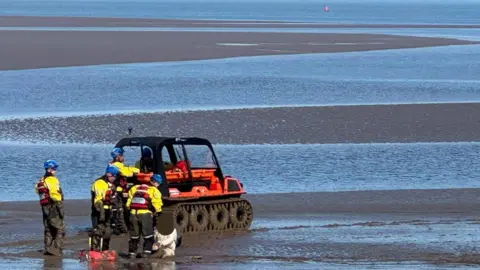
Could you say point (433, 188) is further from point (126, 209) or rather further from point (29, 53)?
point (29, 53)

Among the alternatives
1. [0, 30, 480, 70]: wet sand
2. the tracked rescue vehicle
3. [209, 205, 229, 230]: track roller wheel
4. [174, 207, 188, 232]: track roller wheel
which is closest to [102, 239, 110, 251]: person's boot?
the tracked rescue vehicle

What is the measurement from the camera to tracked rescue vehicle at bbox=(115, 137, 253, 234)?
62.6ft

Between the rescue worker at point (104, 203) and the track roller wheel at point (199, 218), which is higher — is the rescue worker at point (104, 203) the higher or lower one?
the higher one

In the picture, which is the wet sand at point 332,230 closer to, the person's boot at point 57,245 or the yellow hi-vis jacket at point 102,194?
the person's boot at point 57,245

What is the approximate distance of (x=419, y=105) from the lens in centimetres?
3981

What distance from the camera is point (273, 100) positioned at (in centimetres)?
4119

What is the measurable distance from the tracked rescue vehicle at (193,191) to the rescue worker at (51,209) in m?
2.05

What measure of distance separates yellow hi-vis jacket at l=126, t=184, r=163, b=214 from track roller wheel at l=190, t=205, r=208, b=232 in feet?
7.87

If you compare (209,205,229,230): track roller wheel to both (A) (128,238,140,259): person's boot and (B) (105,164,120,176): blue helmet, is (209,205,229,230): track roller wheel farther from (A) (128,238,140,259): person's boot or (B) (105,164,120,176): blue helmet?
(A) (128,238,140,259): person's boot

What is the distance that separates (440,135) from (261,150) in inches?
231

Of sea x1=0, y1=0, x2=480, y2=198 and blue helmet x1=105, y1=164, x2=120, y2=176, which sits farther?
sea x1=0, y1=0, x2=480, y2=198

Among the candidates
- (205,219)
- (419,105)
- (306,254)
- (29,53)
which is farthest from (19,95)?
(306,254)

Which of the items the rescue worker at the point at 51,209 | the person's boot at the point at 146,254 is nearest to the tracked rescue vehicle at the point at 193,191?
the person's boot at the point at 146,254

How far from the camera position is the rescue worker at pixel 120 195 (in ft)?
58.3
